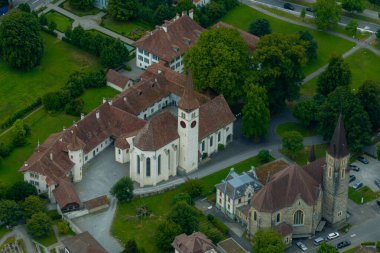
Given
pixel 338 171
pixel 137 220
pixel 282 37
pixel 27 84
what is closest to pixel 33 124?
pixel 27 84

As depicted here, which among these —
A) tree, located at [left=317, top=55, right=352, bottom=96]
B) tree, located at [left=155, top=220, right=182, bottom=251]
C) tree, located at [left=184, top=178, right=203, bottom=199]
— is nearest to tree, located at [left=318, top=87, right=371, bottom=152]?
tree, located at [left=317, top=55, right=352, bottom=96]

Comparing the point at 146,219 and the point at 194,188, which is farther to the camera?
the point at 194,188

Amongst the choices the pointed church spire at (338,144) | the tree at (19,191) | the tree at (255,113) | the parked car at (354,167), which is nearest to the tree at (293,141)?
the tree at (255,113)

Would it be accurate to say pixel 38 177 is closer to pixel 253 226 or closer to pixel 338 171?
pixel 253 226

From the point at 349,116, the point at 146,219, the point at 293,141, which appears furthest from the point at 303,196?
the point at 146,219

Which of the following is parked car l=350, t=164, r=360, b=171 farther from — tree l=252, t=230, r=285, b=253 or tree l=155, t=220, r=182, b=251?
tree l=155, t=220, r=182, b=251

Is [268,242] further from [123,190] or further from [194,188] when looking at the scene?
[123,190]
